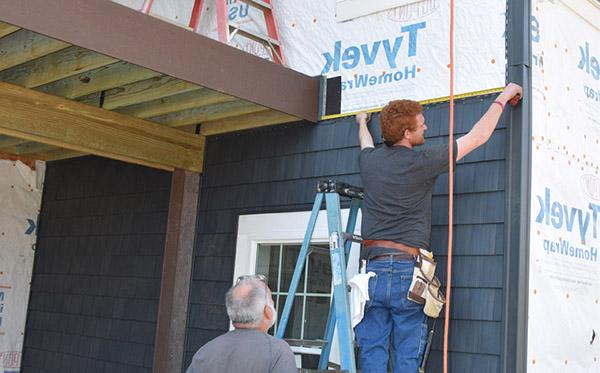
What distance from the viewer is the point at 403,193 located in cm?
321

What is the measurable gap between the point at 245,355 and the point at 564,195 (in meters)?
2.07

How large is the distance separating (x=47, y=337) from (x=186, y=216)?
2068 millimetres

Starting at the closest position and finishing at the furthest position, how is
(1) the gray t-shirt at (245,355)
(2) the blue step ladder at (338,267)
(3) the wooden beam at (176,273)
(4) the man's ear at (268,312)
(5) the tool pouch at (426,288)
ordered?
(1) the gray t-shirt at (245,355) → (4) the man's ear at (268,312) → (5) the tool pouch at (426,288) → (2) the blue step ladder at (338,267) → (3) the wooden beam at (176,273)

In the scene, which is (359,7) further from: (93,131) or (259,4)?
(93,131)

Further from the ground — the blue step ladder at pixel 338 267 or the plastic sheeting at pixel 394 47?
the plastic sheeting at pixel 394 47

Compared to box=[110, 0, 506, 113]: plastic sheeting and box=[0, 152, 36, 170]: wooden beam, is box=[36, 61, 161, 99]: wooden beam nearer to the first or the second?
box=[110, 0, 506, 113]: plastic sheeting

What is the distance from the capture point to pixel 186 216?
4898 mm

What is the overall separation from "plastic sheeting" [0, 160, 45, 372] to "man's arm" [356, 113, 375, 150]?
3.51 m

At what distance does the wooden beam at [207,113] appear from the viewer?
4.39m

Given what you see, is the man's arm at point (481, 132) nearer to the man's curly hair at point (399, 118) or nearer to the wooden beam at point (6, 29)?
the man's curly hair at point (399, 118)

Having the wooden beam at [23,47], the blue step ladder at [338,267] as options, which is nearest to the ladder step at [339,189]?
the blue step ladder at [338,267]

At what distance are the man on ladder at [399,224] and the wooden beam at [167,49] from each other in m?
0.97

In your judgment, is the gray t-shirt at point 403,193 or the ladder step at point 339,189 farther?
the ladder step at point 339,189

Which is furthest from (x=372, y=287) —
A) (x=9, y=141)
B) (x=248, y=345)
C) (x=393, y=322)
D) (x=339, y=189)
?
(x=9, y=141)
